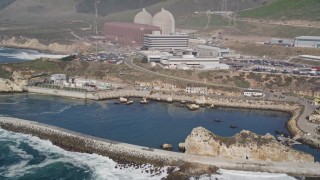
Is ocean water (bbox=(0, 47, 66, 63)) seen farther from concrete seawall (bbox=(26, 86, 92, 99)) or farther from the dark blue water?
the dark blue water

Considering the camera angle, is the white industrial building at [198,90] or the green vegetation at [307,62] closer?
the white industrial building at [198,90]

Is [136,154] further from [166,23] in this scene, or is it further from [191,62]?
[166,23]

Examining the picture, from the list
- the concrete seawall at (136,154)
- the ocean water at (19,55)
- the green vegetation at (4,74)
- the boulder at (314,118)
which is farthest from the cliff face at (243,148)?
the ocean water at (19,55)

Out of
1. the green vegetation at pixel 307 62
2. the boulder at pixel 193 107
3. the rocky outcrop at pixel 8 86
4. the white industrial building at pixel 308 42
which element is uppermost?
the white industrial building at pixel 308 42

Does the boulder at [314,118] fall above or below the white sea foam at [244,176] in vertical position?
above

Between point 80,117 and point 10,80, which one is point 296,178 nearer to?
point 80,117

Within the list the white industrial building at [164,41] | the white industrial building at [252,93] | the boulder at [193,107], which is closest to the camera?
the boulder at [193,107]

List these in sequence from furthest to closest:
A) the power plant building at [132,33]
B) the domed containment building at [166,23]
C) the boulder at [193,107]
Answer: the domed containment building at [166,23] → the power plant building at [132,33] → the boulder at [193,107]

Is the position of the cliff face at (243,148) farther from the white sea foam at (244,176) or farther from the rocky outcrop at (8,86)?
the rocky outcrop at (8,86)

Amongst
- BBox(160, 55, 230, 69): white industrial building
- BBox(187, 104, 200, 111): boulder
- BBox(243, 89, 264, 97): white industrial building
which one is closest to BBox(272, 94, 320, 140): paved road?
BBox(243, 89, 264, 97): white industrial building
